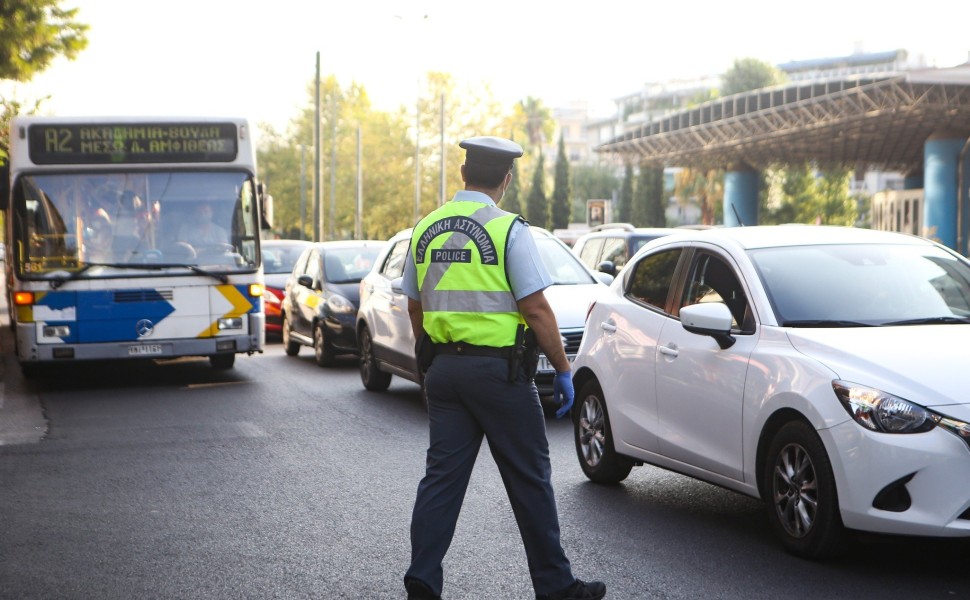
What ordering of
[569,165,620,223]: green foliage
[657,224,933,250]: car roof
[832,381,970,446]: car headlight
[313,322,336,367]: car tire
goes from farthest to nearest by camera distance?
[569,165,620,223]: green foliage, [313,322,336,367]: car tire, [657,224,933,250]: car roof, [832,381,970,446]: car headlight

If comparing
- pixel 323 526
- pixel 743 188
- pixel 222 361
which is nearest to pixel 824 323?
pixel 323 526

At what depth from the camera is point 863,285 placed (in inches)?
262

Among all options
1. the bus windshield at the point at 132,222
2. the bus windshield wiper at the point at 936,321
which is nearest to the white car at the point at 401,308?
the bus windshield at the point at 132,222

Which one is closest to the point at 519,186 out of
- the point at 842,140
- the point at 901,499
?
the point at 842,140

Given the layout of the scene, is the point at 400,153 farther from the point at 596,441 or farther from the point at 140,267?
the point at 596,441

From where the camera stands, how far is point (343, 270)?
17219mm

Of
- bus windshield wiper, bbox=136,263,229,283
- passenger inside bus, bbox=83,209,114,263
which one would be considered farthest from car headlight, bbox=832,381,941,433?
passenger inside bus, bbox=83,209,114,263

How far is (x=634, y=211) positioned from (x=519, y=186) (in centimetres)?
916

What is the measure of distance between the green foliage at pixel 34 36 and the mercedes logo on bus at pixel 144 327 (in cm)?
475

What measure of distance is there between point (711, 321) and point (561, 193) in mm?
92354

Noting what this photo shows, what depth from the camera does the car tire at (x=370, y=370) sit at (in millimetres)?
13805

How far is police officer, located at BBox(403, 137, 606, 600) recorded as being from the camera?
4.85 metres

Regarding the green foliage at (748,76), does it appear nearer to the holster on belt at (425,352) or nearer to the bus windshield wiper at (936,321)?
the bus windshield wiper at (936,321)

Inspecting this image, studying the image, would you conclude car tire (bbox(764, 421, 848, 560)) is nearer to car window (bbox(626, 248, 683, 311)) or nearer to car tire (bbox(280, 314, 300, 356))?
car window (bbox(626, 248, 683, 311))
